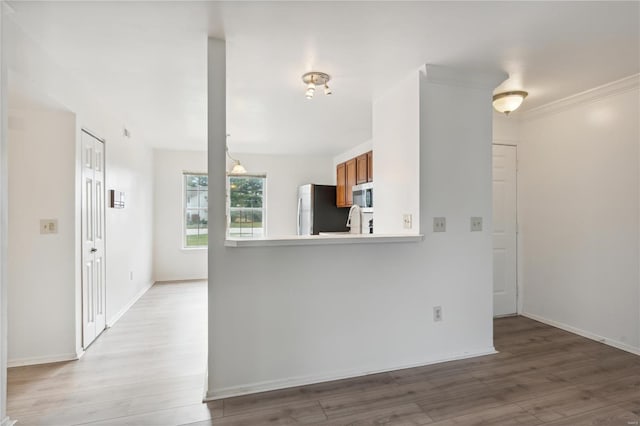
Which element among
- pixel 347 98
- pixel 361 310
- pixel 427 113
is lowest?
pixel 361 310

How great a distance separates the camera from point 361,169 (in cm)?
497

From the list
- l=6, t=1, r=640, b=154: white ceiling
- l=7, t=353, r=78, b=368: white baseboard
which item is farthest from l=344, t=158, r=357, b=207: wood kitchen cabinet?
l=7, t=353, r=78, b=368: white baseboard

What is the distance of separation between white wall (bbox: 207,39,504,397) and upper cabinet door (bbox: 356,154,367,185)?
209 centimetres

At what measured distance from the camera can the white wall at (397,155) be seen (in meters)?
2.73

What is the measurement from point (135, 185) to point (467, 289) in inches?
170

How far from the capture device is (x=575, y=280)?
338 cm

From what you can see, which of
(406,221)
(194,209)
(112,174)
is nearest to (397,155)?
(406,221)

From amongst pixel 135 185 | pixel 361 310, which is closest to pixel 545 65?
pixel 361 310

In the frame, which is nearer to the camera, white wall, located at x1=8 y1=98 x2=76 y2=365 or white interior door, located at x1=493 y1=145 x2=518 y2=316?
white wall, located at x1=8 y1=98 x2=76 y2=365

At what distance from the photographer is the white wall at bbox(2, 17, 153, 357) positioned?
2.17 meters

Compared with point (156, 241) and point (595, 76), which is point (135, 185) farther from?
point (595, 76)

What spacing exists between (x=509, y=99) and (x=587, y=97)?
76 cm

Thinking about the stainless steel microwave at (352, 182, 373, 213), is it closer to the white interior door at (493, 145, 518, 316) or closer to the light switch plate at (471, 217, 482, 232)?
the white interior door at (493, 145, 518, 316)

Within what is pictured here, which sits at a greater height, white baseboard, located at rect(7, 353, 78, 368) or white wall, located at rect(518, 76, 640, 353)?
white wall, located at rect(518, 76, 640, 353)
